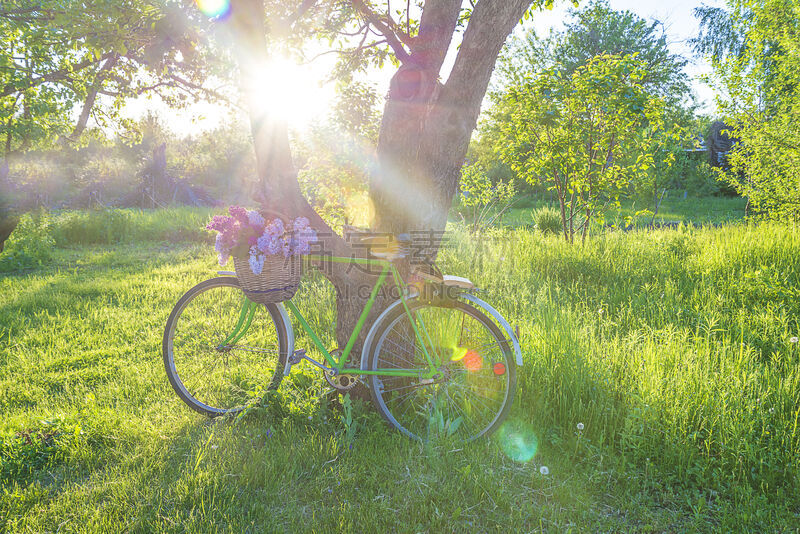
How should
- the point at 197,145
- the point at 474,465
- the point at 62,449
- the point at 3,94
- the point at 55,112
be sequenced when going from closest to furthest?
the point at 474,465 < the point at 62,449 < the point at 3,94 < the point at 55,112 < the point at 197,145

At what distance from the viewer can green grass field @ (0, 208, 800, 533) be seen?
207cm

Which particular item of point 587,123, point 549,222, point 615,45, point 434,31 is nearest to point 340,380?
point 434,31

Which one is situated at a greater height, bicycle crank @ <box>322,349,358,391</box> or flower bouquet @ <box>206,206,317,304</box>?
flower bouquet @ <box>206,206,317,304</box>

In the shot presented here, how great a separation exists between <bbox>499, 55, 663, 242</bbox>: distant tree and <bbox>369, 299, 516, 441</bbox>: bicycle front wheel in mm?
4469

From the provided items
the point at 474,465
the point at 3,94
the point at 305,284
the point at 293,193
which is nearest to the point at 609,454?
the point at 474,465

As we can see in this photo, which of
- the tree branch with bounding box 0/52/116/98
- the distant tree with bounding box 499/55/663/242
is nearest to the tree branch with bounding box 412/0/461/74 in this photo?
the distant tree with bounding box 499/55/663/242

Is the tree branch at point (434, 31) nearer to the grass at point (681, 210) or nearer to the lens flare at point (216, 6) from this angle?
the lens flare at point (216, 6)

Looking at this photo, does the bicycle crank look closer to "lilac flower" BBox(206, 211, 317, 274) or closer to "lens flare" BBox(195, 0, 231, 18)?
"lilac flower" BBox(206, 211, 317, 274)

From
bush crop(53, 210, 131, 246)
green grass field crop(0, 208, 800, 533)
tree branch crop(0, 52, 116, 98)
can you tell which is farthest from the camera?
bush crop(53, 210, 131, 246)

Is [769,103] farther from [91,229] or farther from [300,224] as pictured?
[91,229]

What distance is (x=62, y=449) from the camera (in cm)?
256

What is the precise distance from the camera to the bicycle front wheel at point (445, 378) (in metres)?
2.59

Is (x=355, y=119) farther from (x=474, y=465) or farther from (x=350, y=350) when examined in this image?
(x=474, y=465)

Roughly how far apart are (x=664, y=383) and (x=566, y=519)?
1.14 metres
